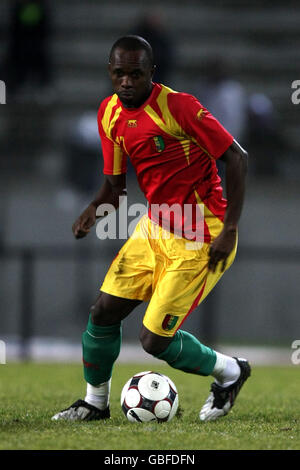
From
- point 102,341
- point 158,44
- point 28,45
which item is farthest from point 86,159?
point 102,341

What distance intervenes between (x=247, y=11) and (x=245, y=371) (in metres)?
9.07

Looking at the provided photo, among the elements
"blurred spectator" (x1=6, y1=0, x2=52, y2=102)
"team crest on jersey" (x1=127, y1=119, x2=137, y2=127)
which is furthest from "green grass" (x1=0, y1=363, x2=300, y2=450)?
"blurred spectator" (x1=6, y1=0, x2=52, y2=102)

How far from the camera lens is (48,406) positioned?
6.26m

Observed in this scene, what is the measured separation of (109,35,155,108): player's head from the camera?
199 inches

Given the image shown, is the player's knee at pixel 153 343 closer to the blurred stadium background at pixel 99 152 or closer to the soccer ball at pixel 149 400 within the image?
the soccer ball at pixel 149 400

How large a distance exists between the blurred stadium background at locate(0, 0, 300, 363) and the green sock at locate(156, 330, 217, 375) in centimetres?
450

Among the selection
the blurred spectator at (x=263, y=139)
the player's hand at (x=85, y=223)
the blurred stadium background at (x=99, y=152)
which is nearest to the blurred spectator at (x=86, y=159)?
the blurred stadium background at (x=99, y=152)

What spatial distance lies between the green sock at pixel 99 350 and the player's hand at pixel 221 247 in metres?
0.82

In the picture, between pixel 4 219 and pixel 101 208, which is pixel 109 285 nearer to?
pixel 101 208

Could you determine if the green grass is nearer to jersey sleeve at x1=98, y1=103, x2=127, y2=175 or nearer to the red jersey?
the red jersey

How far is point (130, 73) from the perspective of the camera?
5059mm

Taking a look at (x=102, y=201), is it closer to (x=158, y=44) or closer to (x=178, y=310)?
(x=178, y=310)

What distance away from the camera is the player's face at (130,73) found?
505cm
